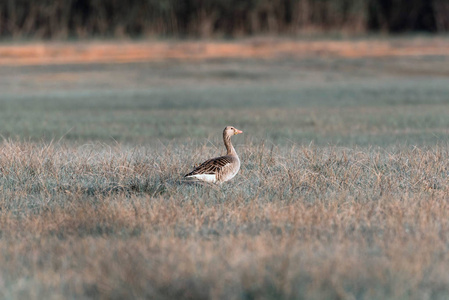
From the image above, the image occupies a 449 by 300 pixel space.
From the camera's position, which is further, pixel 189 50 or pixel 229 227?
pixel 189 50

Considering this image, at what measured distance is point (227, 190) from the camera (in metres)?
8.26

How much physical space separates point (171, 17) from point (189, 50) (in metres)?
2.12

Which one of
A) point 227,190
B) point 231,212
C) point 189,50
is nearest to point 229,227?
point 231,212

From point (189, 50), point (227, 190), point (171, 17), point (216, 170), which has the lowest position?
point (189, 50)

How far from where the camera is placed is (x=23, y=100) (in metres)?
20.8

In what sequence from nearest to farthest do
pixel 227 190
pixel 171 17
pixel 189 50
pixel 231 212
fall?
pixel 231 212, pixel 227 190, pixel 189 50, pixel 171 17

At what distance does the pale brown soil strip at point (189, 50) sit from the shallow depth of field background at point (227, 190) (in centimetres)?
317

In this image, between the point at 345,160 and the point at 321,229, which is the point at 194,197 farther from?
the point at 345,160

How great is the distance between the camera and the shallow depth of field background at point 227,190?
5.14 meters

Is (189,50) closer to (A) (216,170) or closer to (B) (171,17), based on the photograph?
(B) (171,17)

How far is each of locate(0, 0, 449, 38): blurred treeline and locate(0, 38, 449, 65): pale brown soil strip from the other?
913 millimetres

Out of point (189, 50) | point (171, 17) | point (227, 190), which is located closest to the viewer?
point (227, 190)

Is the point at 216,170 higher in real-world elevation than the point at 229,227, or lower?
higher

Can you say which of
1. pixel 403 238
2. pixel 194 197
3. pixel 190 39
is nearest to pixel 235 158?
pixel 194 197
